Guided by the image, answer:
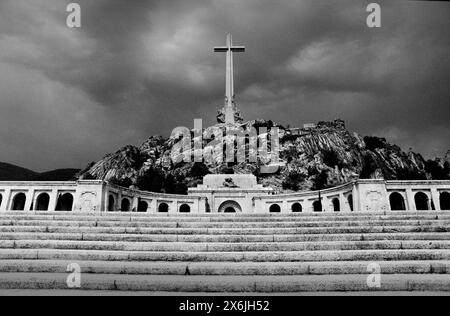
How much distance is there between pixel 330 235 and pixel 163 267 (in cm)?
437

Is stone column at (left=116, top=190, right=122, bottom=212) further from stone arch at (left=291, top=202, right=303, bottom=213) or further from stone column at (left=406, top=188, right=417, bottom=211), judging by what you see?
stone column at (left=406, top=188, right=417, bottom=211)

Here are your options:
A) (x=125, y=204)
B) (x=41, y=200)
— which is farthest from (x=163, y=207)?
(x=41, y=200)

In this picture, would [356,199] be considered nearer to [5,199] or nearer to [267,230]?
[267,230]

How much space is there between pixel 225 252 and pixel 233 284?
2017 millimetres

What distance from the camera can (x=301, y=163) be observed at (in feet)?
302

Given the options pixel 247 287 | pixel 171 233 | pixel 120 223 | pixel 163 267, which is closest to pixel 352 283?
pixel 247 287

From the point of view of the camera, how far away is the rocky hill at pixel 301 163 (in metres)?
84.3

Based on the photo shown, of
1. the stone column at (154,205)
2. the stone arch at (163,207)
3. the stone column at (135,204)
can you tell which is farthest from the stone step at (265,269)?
the stone arch at (163,207)

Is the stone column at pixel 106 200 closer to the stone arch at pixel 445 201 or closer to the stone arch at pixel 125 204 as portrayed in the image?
the stone arch at pixel 125 204

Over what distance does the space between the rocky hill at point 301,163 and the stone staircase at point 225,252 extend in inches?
2438

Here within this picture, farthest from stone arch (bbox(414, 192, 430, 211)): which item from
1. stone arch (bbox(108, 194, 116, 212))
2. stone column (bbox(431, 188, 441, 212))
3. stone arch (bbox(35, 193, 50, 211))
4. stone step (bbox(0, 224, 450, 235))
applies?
stone arch (bbox(35, 193, 50, 211))

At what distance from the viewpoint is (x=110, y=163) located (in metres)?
100

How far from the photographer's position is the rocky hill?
277 feet
